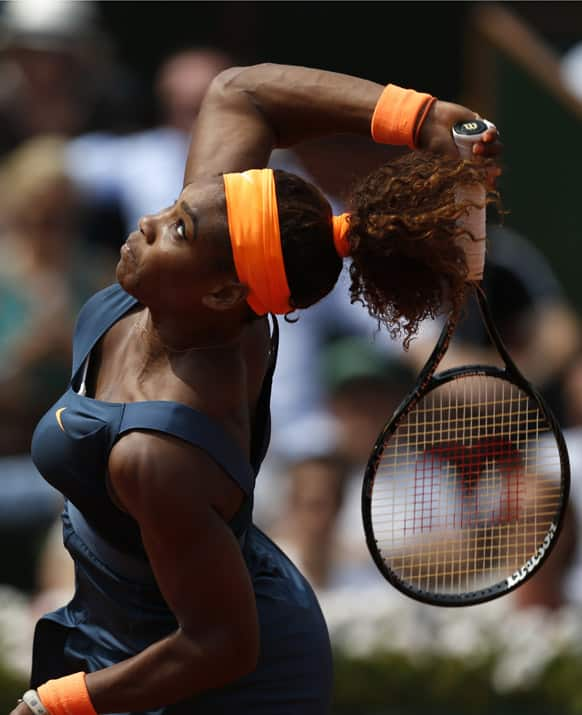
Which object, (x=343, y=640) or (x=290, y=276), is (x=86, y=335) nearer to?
(x=290, y=276)

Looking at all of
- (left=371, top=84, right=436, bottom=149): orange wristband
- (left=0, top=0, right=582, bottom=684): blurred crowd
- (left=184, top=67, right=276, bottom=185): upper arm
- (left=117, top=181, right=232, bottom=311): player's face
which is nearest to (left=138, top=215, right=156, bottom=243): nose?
(left=117, top=181, right=232, bottom=311): player's face

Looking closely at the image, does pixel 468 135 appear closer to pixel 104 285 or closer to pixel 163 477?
pixel 163 477

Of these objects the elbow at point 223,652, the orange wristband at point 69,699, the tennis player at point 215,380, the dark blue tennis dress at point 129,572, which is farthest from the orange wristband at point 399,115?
the orange wristband at point 69,699

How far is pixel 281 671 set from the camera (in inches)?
122

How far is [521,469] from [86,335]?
3.56ft

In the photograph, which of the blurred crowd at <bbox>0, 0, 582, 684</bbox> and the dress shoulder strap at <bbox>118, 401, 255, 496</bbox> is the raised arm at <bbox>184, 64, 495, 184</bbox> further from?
the blurred crowd at <bbox>0, 0, 582, 684</bbox>

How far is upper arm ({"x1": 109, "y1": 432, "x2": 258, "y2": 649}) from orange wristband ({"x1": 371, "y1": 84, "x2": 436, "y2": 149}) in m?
Result: 0.70

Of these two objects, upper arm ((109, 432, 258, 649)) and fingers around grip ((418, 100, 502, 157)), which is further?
fingers around grip ((418, 100, 502, 157))

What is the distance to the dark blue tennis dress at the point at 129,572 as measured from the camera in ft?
9.32

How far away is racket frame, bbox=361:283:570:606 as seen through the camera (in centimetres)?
317

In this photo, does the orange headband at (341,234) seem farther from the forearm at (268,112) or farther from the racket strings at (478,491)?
the racket strings at (478,491)

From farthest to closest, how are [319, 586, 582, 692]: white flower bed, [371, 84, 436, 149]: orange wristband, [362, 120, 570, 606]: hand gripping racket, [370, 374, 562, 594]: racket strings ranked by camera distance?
[319, 586, 582, 692]: white flower bed < [370, 374, 562, 594]: racket strings < [362, 120, 570, 606]: hand gripping racket < [371, 84, 436, 149]: orange wristband

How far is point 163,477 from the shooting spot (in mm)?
2723

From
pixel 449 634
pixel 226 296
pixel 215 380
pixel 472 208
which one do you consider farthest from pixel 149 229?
pixel 449 634
